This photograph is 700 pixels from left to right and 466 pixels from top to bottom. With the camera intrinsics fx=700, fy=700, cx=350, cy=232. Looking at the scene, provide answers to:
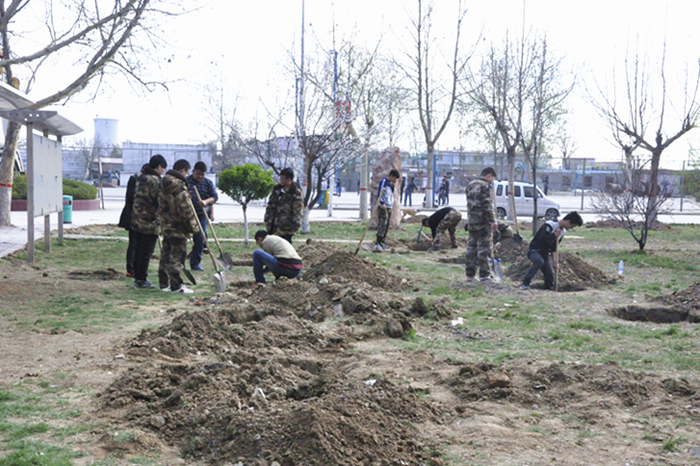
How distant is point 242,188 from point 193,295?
6552 mm

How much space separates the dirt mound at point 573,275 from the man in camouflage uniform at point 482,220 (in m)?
0.99

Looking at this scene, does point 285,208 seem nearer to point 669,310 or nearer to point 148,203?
point 148,203

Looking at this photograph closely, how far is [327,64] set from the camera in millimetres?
22172

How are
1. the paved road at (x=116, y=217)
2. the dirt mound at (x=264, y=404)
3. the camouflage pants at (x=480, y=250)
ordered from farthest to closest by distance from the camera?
the paved road at (x=116, y=217), the camouflage pants at (x=480, y=250), the dirt mound at (x=264, y=404)

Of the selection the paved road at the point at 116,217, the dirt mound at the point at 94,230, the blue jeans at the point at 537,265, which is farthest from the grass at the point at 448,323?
the dirt mound at the point at 94,230

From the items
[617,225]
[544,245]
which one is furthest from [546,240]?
[617,225]

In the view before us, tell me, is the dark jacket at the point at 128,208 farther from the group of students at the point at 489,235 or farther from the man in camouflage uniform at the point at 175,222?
the group of students at the point at 489,235

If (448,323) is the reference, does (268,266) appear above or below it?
above

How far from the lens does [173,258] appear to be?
909 centimetres

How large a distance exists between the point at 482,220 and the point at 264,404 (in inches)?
254

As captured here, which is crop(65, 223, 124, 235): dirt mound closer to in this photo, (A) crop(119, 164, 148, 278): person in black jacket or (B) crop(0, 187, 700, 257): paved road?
(B) crop(0, 187, 700, 257): paved road

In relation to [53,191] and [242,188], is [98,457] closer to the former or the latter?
[53,191]

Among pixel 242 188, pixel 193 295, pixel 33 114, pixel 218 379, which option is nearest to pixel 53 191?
pixel 33 114

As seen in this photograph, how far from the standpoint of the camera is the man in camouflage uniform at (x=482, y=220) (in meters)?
10.3
